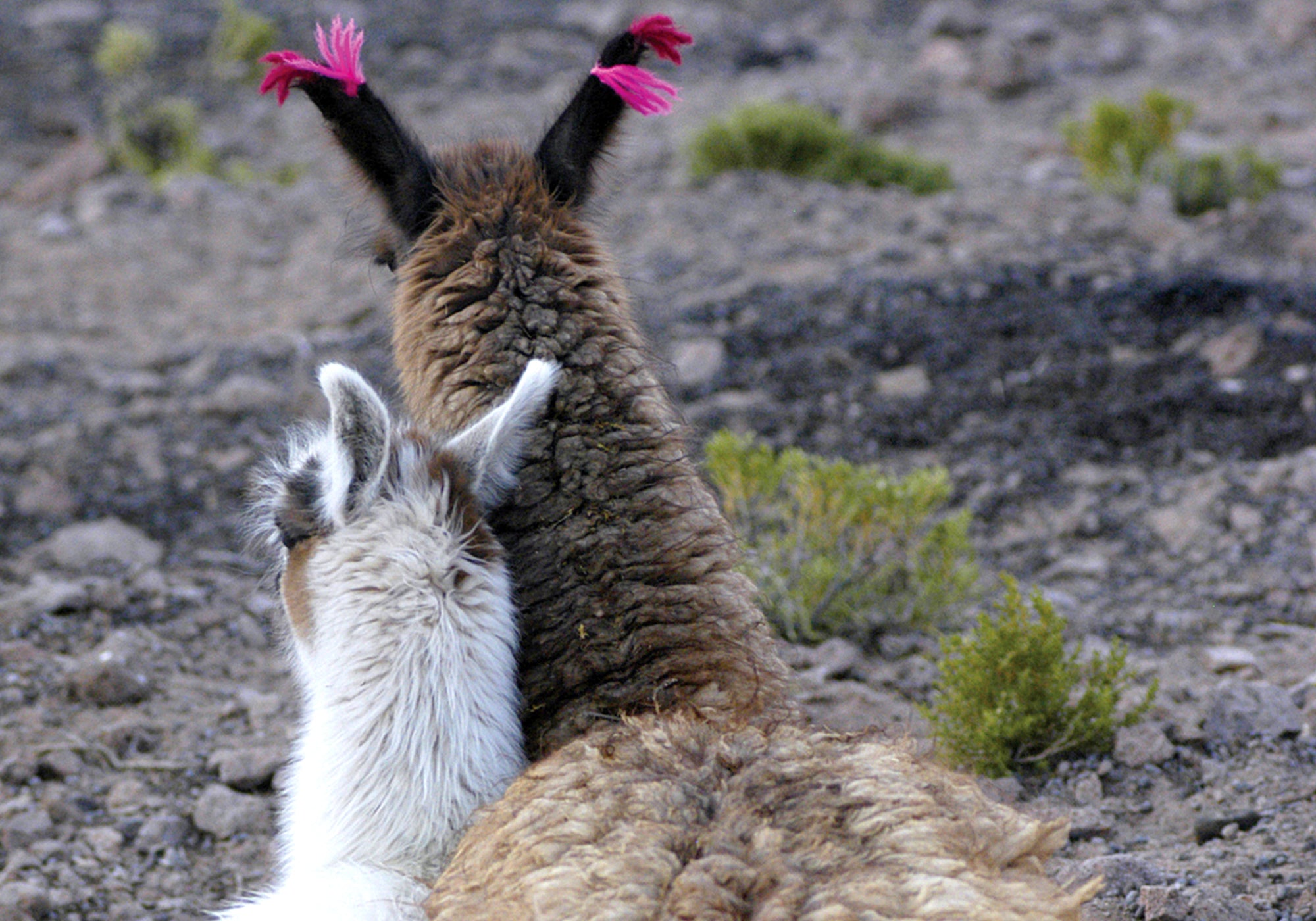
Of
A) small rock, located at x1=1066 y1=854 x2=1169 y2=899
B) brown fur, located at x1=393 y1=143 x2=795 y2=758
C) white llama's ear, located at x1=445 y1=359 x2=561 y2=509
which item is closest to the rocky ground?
small rock, located at x1=1066 y1=854 x2=1169 y2=899

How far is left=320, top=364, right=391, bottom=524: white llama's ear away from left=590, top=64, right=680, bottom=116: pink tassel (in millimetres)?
1294

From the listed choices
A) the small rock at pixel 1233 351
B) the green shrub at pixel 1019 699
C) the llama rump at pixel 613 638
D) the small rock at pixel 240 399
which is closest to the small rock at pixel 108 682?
the llama rump at pixel 613 638

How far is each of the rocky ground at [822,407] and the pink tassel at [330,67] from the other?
21.7 inches

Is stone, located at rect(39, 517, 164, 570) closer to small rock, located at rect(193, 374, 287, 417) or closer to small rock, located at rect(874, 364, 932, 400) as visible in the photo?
small rock, located at rect(193, 374, 287, 417)

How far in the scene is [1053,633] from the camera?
15.6 ft

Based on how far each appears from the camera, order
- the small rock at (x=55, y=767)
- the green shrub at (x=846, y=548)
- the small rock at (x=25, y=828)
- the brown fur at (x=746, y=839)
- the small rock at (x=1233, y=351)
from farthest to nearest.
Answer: the small rock at (x=1233, y=351)
the green shrub at (x=846, y=548)
the small rock at (x=55, y=767)
the small rock at (x=25, y=828)
the brown fur at (x=746, y=839)

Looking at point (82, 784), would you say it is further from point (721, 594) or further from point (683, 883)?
point (683, 883)

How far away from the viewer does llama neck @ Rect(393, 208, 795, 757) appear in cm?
339

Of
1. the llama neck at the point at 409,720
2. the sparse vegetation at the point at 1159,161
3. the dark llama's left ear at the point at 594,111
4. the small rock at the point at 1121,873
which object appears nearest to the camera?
the llama neck at the point at 409,720

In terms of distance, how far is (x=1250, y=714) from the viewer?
4.84 meters

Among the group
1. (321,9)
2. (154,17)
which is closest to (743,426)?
(321,9)

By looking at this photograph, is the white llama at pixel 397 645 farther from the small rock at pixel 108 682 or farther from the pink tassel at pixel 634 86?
the small rock at pixel 108 682

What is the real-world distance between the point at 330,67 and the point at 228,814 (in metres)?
2.51

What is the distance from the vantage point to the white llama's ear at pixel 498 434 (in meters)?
3.35
